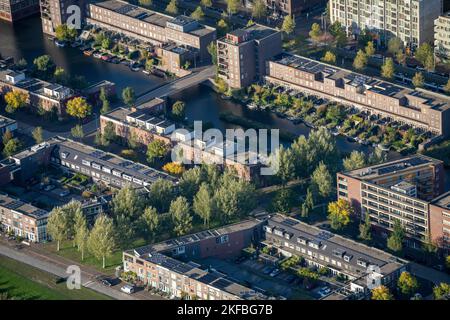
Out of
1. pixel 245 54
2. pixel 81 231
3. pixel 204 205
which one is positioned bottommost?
pixel 204 205

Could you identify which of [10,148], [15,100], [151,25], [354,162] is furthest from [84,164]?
[151,25]

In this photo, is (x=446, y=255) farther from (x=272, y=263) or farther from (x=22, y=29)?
(x=22, y=29)

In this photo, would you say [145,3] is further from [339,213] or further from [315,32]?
[339,213]

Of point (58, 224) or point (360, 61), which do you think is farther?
point (360, 61)

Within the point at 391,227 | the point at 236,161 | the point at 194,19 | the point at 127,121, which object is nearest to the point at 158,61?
the point at 194,19

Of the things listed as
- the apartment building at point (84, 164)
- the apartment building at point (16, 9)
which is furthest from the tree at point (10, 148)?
the apartment building at point (16, 9)

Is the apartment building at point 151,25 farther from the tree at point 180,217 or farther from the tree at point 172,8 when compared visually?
the tree at point 180,217

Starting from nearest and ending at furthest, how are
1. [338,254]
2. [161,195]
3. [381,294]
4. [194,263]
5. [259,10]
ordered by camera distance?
[381,294]
[194,263]
[338,254]
[161,195]
[259,10]

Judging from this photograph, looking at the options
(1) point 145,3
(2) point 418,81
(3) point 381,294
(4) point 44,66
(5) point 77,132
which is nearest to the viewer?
(3) point 381,294
